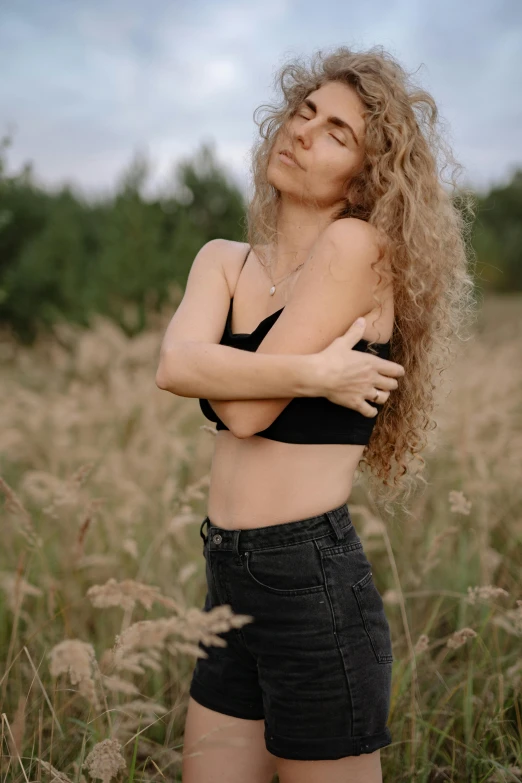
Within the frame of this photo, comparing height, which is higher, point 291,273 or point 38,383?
point 291,273

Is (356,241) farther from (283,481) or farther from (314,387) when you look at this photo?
(283,481)

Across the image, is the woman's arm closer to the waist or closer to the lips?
the waist

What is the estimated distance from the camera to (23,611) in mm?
3020

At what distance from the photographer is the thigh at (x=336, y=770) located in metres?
1.56

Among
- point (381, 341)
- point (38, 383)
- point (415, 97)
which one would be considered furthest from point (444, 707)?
point (38, 383)

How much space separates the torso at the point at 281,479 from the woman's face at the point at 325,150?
0.27 metres

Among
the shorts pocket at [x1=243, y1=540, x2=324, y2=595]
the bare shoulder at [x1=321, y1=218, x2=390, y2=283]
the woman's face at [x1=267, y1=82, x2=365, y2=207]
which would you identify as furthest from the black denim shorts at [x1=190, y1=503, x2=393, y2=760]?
the woman's face at [x1=267, y1=82, x2=365, y2=207]

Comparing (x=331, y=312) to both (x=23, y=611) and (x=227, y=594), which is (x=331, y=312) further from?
(x=23, y=611)

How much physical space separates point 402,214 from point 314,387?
1.67ft

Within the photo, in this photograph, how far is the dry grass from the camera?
5.87 ft

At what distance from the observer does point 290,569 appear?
1562mm

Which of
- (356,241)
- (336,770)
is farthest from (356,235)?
(336,770)

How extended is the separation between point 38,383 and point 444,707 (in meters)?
5.60

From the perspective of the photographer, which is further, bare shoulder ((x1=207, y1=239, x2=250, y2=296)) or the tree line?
the tree line
